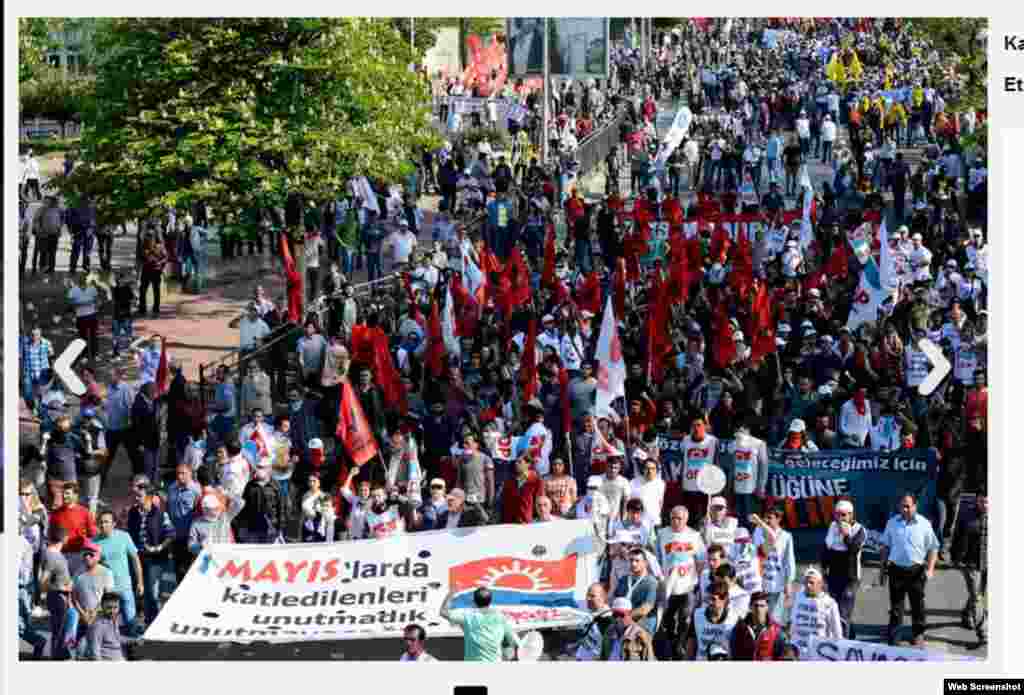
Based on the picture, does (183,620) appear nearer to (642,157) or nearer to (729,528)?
(729,528)

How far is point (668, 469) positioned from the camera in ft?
63.3

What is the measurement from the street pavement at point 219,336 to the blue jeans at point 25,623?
0.35 feet

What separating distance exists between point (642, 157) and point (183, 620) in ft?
77.5

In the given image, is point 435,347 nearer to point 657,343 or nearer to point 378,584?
point 657,343

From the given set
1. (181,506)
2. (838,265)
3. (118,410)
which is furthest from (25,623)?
(838,265)

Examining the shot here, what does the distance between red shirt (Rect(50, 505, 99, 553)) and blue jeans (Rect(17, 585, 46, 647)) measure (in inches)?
24.3

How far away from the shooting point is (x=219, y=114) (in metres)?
27.1

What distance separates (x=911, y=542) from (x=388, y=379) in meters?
6.92

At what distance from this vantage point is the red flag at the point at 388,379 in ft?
73.0

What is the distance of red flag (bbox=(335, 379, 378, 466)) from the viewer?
1989cm

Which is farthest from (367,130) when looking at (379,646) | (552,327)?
(379,646)

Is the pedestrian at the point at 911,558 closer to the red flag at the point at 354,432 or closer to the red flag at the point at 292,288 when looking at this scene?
the red flag at the point at 354,432

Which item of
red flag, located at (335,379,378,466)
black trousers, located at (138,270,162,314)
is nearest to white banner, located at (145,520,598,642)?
red flag, located at (335,379,378,466)

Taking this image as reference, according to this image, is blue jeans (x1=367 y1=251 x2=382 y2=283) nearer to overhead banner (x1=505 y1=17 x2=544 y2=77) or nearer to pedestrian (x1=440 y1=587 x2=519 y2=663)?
overhead banner (x1=505 y1=17 x2=544 y2=77)
